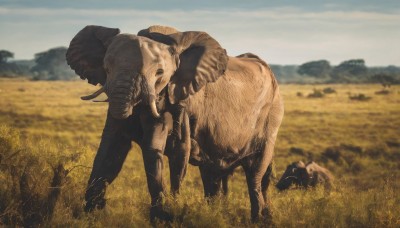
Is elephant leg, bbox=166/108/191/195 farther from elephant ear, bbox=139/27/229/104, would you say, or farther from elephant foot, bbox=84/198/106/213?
elephant foot, bbox=84/198/106/213

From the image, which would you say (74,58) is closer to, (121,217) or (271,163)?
(121,217)

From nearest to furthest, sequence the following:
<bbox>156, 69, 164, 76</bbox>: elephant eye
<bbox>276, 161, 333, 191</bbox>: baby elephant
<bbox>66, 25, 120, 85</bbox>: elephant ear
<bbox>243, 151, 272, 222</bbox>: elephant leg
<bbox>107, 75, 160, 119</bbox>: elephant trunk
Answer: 1. <bbox>107, 75, 160, 119</bbox>: elephant trunk
2. <bbox>156, 69, 164, 76</bbox>: elephant eye
3. <bbox>66, 25, 120, 85</bbox>: elephant ear
4. <bbox>243, 151, 272, 222</bbox>: elephant leg
5. <bbox>276, 161, 333, 191</bbox>: baby elephant

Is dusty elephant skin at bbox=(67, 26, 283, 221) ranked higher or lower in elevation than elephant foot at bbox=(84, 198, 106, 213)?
higher

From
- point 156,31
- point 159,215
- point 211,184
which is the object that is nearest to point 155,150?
point 159,215

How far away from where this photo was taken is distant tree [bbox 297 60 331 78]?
112 meters

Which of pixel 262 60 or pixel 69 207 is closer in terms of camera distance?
pixel 69 207

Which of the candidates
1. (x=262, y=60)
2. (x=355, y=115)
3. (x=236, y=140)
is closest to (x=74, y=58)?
(x=236, y=140)

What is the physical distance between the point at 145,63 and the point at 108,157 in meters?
1.27

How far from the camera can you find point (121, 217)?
6.75m

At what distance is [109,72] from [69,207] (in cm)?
168

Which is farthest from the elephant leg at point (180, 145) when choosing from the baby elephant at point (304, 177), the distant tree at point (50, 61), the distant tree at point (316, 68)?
the distant tree at point (50, 61)

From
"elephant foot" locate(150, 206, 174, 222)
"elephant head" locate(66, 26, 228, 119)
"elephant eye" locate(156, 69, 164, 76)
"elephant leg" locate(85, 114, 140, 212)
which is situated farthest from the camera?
"elephant foot" locate(150, 206, 174, 222)

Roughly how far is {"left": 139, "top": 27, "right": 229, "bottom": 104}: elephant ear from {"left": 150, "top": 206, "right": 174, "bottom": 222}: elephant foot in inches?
46.8

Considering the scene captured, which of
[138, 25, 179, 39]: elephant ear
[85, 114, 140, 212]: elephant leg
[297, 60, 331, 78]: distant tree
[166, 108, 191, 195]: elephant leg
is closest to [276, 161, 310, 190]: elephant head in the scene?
[166, 108, 191, 195]: elephant leg
